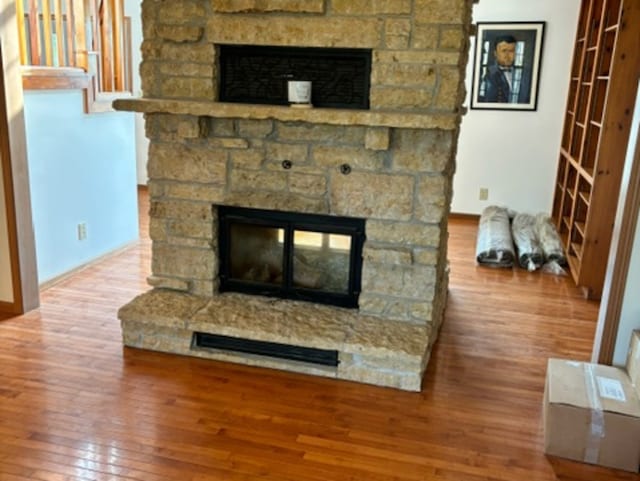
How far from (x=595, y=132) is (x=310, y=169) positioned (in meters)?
2.76

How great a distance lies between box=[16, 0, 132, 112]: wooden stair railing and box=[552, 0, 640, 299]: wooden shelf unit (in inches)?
136

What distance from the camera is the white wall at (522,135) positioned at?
561cm

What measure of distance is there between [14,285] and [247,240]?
1.41m

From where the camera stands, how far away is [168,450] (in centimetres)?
229

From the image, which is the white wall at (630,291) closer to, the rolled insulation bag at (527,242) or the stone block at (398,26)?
the stone block at (398,26)

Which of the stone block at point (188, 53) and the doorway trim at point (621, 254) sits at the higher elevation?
the stone block at point (188, 53)

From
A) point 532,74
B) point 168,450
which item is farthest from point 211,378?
point 532,74

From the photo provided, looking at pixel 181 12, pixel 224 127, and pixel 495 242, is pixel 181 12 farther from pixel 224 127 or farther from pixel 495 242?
pixel 495 242

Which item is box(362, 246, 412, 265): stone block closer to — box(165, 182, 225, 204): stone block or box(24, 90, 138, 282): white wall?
box(165, 182, 225, 204): stone block

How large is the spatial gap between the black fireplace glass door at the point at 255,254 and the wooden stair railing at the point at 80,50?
160cm

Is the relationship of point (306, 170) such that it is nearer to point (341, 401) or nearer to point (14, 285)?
point (341, 401)

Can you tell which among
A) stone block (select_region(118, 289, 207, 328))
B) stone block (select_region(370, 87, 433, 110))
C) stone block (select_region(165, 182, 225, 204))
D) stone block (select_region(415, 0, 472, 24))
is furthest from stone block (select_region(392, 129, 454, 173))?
stone block (select_region(118, 289, 207, 328))

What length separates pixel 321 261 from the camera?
3.23 m

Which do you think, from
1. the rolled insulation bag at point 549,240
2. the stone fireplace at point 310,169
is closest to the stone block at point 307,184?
the stone fireplace at point 310,169
